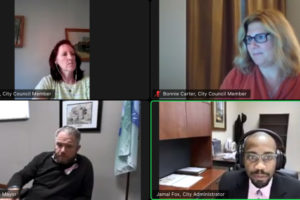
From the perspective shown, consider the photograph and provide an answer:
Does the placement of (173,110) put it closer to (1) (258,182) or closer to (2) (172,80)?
(2) (172,80)

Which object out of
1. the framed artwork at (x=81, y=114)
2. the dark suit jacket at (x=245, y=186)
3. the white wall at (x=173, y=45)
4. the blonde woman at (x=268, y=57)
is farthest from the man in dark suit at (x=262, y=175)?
the framed artwork at (x=81, y=114)

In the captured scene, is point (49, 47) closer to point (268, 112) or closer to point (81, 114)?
point (81, 114)

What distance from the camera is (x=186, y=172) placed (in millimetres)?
957

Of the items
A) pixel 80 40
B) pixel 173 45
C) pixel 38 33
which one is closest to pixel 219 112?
pixel 173 45

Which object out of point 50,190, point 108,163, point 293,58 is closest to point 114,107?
point 108,163

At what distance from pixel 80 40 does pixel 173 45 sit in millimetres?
287

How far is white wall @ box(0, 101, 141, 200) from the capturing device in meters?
0.84

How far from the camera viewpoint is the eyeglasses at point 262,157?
0.81 meters

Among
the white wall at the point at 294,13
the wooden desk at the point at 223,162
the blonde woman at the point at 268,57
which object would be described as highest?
the white wall at the point at 294,13

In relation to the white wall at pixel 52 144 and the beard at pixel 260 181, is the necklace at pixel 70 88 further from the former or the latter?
the beard at pixel 260 181

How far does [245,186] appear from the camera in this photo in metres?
0.83

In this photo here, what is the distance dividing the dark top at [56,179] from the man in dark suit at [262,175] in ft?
1.57

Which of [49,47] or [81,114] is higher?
[49,47]

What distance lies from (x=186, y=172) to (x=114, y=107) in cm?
35
